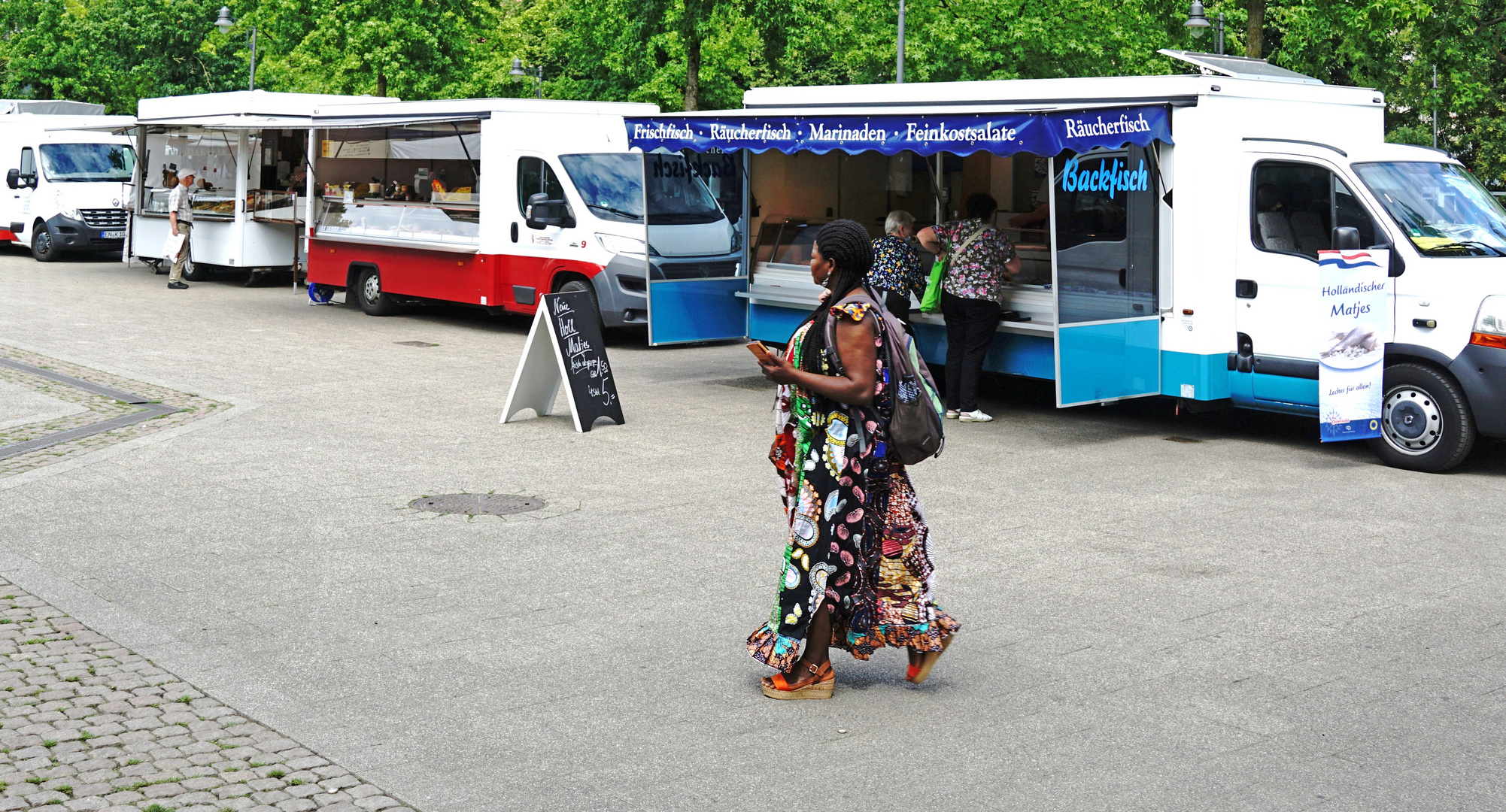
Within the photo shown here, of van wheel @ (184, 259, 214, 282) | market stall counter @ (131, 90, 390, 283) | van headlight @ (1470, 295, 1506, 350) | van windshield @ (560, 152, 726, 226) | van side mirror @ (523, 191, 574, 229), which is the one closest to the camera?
van headlight @ (1470, 295, 1506, 350)

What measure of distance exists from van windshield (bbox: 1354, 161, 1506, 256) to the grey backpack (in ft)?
20.8

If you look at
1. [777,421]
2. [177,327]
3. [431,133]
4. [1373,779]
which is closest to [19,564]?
[777,421]

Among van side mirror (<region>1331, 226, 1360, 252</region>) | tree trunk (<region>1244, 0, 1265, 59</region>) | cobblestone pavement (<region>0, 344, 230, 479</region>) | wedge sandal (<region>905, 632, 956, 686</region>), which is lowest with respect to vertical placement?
wedge sandal (<region>905, 632, 956, 686</region>)

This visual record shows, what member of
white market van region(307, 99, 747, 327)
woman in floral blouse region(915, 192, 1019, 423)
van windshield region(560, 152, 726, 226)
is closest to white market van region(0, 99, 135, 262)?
white market van region(307, 99, 747, 327)

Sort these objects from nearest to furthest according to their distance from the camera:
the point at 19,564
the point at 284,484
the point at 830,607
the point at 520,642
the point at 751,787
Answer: the point at 751,787
the point at 830,607
the point at 520,642
the point at 19,564
the point at 284,484

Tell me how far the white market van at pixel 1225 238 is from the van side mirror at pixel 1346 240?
28mm

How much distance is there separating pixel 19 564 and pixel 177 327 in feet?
36.5

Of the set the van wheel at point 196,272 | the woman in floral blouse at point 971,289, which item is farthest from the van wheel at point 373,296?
the woman in floral blouse at point 971,289

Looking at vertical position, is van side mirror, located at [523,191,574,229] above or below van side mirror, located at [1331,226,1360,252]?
above

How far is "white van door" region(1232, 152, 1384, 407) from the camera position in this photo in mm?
10859

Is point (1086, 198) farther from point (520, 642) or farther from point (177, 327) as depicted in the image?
point (177, 327)

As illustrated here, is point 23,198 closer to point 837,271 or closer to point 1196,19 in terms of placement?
point 1196,19

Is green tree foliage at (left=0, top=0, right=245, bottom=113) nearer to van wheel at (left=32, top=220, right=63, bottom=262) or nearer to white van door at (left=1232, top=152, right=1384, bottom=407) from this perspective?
van wheel at (left=32, top=220, right=63, bottom=262)

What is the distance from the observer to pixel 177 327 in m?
17.8
